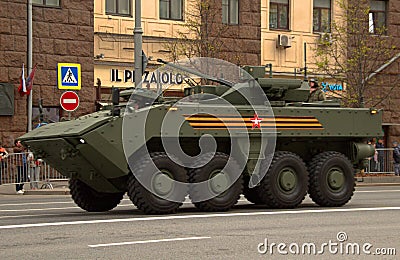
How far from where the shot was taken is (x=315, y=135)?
53.5 ft

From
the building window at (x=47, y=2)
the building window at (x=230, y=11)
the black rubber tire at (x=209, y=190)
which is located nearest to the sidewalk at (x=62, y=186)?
the building window at (x=47, y=2)

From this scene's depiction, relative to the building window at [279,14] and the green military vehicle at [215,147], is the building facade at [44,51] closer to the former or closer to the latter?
the building window at [279,14]

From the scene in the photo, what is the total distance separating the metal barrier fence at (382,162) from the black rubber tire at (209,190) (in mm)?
17681

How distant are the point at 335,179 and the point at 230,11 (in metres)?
16.8

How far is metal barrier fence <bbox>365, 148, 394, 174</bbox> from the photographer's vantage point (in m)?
32.4

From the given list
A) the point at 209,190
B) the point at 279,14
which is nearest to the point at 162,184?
the point at 209,190

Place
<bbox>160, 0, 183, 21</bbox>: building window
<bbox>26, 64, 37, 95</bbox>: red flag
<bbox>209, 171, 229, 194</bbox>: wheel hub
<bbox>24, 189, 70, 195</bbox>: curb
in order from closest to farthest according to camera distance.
Result: <bbox>209, 171, 229, 194</bbox>: wheel hub
<bbox>24, 189, 70, 195</bbox>: curb
<bbox>26, 64, 37, 95</bbox>: red flag
<bbox>160, 0, 183, 21</bbox>: building window

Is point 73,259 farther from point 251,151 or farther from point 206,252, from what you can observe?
point 251,151

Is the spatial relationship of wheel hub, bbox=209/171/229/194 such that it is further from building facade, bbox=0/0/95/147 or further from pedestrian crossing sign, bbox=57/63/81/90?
building facade, bbox=0/0/95/147

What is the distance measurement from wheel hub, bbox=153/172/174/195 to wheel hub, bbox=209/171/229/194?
0.79 m

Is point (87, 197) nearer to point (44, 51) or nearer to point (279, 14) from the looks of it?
point (44, 51)

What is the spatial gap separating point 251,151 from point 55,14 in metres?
14.5

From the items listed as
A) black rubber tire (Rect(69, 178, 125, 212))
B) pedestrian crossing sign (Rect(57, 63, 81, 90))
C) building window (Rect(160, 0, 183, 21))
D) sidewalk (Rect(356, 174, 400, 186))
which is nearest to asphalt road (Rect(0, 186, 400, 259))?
black rubber tire (Rect(69, 178, 125, 212))

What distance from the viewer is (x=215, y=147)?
15352 mm
